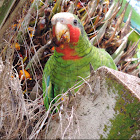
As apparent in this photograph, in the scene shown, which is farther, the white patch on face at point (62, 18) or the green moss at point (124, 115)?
the white patch on face at point (62, 18)

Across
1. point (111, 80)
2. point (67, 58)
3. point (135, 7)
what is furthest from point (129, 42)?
point (111, 80)

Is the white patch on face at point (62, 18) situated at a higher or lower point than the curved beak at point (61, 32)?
higher

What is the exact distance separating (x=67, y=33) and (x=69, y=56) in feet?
0.58

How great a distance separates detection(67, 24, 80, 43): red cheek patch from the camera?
1027mm

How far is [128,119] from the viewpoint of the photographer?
536mm

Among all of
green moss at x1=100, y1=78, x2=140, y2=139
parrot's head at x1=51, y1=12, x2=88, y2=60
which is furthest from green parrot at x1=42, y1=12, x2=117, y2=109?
green moss at x1=100, y1=78, x2=140, y2=139

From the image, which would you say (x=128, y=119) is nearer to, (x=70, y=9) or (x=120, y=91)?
(x=120, y=91)

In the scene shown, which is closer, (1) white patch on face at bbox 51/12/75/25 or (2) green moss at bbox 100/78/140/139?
(2) green moss at bbox 100/78/140/139

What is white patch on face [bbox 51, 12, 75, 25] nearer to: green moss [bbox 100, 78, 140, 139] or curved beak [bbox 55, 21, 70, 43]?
curved beak [bbox 55, 21, 70, 43]

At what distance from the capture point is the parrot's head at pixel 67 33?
0.99 meters

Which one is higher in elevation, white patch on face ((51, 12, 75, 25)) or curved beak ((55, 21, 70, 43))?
white patch on face ((51, 12, 75, 25))

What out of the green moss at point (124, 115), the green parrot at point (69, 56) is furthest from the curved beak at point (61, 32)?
the green moss at point (124, 115)

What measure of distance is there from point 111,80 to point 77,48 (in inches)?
23.1

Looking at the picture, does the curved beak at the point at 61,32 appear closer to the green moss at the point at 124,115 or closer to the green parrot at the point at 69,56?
the green parrot at the point at 69,56
